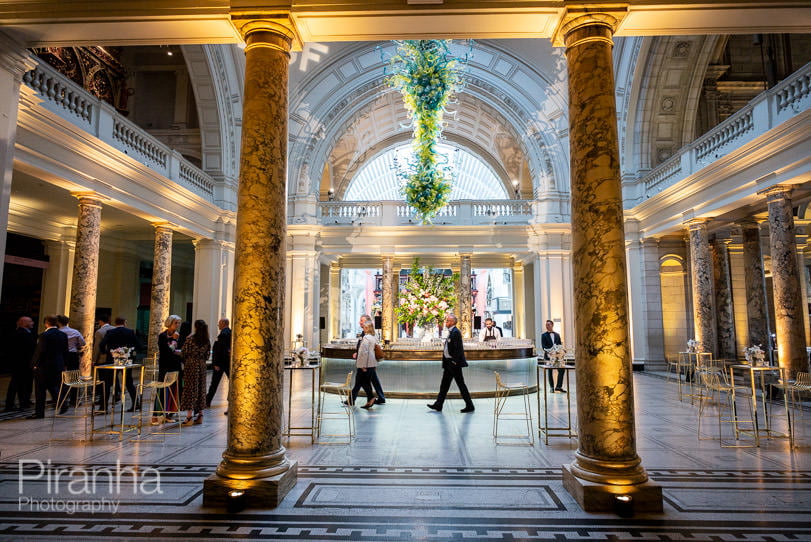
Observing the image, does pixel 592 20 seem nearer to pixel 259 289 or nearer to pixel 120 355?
pixel 259 289

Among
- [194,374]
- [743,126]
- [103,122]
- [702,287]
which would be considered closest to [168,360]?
[194,374]

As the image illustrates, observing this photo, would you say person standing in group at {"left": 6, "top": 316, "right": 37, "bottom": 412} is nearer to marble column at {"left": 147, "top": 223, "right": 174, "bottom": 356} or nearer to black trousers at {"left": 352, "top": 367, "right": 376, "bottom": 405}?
marble column at {"left": 147, "top": 223, "right": 174, "bottom": 356}

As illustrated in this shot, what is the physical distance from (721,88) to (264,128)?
16.0 metres

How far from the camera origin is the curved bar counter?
29.8 feet

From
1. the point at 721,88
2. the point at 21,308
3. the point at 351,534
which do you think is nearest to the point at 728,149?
the point at 721,88

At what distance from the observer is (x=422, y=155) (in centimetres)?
852

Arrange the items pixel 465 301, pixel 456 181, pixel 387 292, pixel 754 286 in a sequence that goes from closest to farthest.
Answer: pixel 754 286
pixel 465 301
pixel 387 292
pixel 456 181

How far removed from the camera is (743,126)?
9469mm

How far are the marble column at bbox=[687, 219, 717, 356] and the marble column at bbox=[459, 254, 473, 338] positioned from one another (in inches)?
273

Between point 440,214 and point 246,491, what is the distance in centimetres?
1399

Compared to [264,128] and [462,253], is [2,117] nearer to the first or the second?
[264,128]

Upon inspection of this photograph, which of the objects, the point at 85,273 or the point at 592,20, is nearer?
the point at 592,20

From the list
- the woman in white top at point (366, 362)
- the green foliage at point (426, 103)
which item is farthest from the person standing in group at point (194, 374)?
the green foliage at point (426, 103)

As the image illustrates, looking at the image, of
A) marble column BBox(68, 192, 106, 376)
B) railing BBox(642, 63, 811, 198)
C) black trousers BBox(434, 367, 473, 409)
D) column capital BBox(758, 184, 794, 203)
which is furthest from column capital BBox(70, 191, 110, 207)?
column capital BBox(758, 184, 794, 203)
